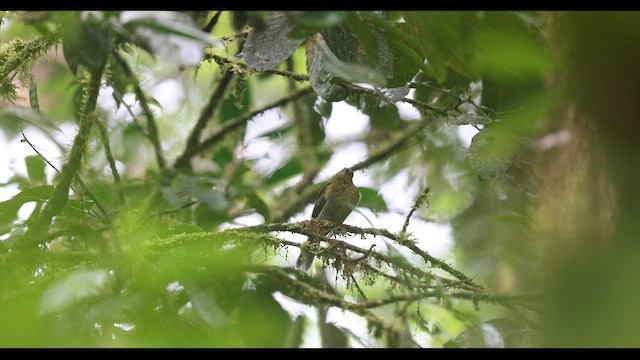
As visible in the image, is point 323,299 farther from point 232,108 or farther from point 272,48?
point 232,108

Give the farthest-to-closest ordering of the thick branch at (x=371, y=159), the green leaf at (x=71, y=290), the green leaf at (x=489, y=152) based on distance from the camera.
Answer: the thick branch at (x=371, y=159) < the green leaf at (x=489, y=152) < the green leaf at (x=71, y=290)

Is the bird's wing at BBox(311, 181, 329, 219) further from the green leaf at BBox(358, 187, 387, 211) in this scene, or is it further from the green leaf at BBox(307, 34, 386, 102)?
the green leaf at BBox(307, 34, 386, 102)

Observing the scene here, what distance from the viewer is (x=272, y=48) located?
4.44 ft

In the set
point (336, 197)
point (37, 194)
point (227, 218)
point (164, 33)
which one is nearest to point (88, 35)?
point (164, 33)

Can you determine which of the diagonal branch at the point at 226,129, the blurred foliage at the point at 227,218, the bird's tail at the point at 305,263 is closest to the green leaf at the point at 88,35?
the blurred foliage at the point at 227,218

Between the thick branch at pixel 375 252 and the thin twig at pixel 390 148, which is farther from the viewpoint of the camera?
the thin twig at pixel 390 148

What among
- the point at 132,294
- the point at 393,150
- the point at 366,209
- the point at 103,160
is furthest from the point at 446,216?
the point at 132,294

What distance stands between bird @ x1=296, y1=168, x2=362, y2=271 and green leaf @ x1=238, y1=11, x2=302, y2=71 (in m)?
1.17

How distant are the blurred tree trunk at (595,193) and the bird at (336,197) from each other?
1.58 m

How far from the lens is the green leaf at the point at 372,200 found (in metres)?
2.43

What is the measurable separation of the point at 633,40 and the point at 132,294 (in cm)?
77

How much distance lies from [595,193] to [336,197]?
1.76 metres

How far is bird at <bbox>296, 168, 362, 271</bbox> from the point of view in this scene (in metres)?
2.58

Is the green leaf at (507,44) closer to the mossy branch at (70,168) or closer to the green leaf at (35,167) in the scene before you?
the mossy branch at (70,168)
